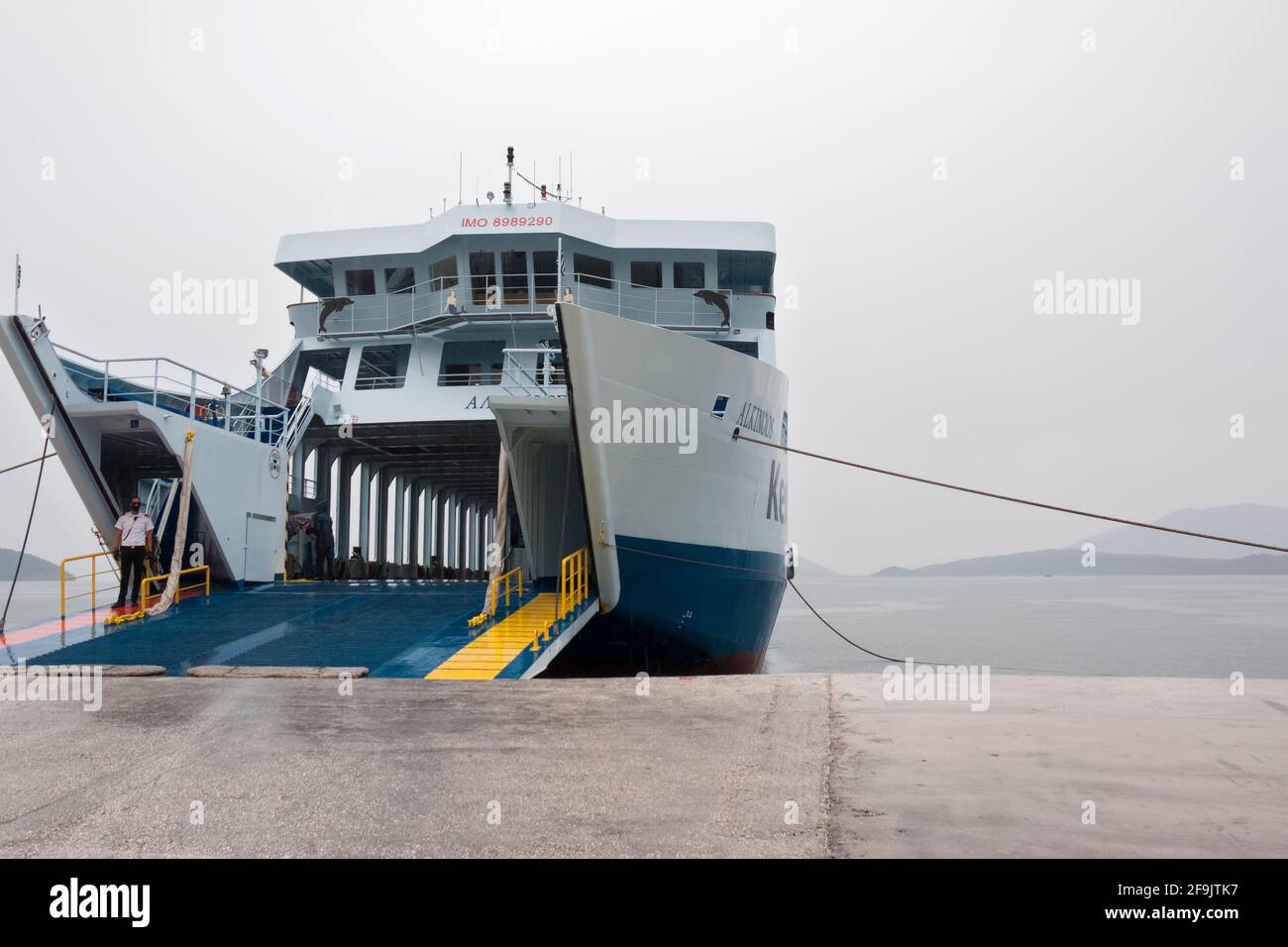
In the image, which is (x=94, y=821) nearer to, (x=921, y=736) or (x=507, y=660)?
(x=921, y=736)

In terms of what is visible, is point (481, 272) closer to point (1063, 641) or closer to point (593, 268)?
point (593, 268)

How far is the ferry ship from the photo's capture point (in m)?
11.4

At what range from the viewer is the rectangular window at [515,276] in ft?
53.1

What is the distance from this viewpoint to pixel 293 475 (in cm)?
1744

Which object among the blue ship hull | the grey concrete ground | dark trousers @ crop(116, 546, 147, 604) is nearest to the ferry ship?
the blue ship hull

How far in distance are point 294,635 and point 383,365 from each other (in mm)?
10937

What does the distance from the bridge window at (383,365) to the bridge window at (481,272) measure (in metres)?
1.76

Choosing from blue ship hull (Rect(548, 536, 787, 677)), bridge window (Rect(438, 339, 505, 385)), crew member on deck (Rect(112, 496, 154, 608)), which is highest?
bridge window (Rect(438, 339, 505, 385))

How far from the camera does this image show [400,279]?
57.6 ft

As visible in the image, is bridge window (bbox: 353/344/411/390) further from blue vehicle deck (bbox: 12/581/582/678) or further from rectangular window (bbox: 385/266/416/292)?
blue vehicle deck (bbox: 12/581/582/678)

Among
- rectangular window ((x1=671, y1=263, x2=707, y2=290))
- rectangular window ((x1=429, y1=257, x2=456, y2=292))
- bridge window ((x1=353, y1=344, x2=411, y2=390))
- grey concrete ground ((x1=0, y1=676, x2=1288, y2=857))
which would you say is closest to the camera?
grey concrete ground ((x1=0, y1=676, x2=1288, y2=857))

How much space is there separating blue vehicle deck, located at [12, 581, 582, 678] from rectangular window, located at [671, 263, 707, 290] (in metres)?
6.48
